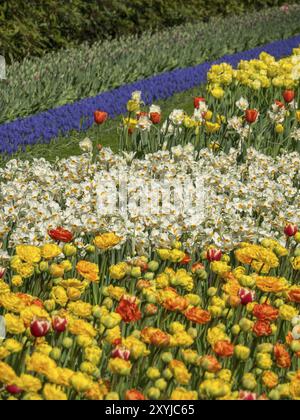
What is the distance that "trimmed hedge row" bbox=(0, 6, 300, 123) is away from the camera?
9.40m

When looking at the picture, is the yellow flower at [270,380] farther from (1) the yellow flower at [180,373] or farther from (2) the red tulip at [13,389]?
(2) the red tulip at [13,389]

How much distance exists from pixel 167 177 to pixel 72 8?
7.62 metres

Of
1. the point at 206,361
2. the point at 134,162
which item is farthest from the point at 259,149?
the point at 206,361

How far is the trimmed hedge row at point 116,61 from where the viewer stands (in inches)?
370

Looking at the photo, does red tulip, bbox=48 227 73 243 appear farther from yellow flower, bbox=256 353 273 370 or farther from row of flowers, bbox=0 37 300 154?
row of flowers, bbox=0 37 300 154

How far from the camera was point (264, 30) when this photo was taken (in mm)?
16062

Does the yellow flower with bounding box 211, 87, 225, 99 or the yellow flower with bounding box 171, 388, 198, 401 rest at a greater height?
the yellow flower with bounding box 171, 388, 198, 401

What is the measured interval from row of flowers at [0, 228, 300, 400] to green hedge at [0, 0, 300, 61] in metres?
7.16

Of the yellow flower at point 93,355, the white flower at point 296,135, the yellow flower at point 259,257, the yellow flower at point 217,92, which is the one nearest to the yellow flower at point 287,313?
the yellow flower at point 259,257

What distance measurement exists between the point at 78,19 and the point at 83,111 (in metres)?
4.21

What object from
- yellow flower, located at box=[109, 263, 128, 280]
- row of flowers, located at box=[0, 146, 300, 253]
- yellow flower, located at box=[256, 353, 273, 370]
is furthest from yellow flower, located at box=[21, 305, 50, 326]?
row of flowers, located at box=[0, 146, 300, 253]

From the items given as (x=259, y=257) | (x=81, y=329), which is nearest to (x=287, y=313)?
(x=259, y=257)

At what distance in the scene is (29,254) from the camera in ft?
13.6
